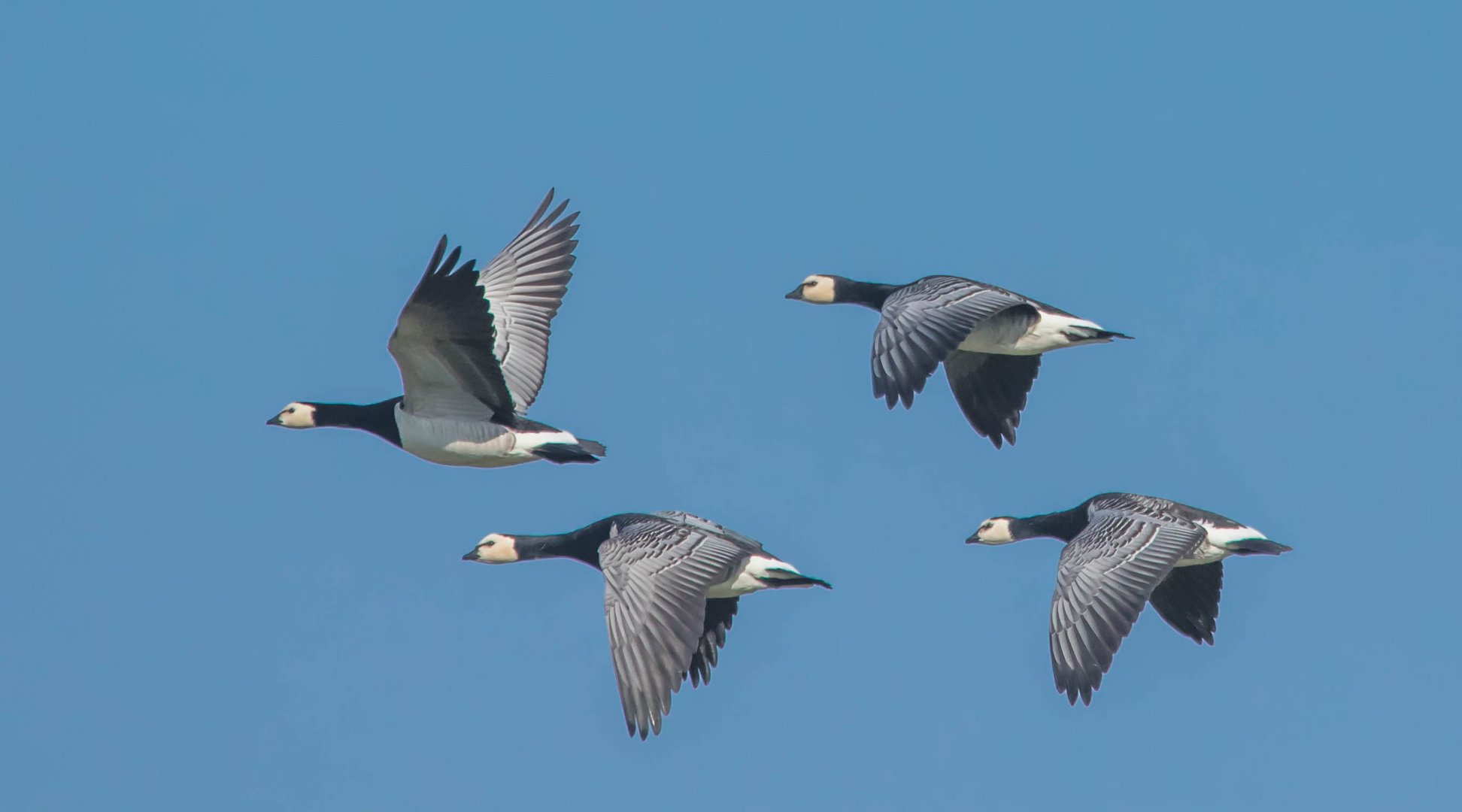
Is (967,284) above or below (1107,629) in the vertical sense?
above

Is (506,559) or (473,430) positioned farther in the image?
(506,559)

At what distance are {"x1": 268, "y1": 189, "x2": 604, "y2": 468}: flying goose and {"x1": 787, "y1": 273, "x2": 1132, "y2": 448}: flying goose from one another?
2.91m

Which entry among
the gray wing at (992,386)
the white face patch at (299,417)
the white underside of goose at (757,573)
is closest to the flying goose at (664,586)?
the white underside of goose at (757,573)

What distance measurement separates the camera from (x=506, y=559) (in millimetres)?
19672

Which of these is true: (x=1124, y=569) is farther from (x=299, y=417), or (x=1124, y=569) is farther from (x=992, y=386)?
(x=299, y=417)

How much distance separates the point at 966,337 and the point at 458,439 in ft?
14.8

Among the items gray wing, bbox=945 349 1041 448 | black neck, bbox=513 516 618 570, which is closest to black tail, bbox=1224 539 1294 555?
gray wing, bbox=945 349 1041 448

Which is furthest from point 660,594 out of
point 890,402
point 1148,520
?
point 1148,520

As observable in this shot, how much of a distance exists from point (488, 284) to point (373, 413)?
2267 millimetres

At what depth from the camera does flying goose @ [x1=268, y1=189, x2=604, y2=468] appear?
53.8ft

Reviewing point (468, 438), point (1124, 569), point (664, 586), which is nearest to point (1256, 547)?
point (1124, 569)

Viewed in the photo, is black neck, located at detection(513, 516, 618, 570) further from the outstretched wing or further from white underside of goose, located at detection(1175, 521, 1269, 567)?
white underside of goose, located at detection(1175, 521, 1269, 567)

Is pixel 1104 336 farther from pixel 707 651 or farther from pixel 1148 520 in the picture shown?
pixel 707 651

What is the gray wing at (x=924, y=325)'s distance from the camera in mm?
16484
